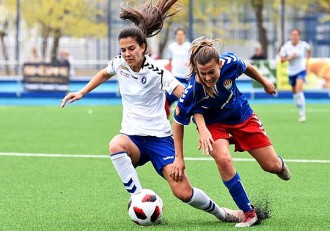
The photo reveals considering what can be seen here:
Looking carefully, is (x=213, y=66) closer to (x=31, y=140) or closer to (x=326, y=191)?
(x=326, y=191)

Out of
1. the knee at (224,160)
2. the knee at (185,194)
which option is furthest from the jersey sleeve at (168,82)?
the knee at (185,194)

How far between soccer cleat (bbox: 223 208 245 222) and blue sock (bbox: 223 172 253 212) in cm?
11

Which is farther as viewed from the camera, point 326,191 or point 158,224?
point 326,191

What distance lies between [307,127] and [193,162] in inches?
266

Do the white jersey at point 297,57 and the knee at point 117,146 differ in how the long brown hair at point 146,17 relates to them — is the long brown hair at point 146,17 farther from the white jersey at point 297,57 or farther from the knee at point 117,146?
the white jersey at point 297,57

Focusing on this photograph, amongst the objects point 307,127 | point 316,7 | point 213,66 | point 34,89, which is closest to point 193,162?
point 213,66

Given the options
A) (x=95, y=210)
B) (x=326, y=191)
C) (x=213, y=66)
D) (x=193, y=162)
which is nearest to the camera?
(x=213, y=66)

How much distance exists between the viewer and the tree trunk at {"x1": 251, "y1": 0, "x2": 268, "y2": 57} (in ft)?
114

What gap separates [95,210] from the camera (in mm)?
8570

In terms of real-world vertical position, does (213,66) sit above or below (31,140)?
above

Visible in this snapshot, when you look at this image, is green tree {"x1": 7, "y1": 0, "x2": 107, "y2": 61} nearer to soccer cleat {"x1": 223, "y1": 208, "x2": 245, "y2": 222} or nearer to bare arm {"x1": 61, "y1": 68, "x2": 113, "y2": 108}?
bare arm {"x1": 61, "y1": 68, "x2": 113, "y2": 108}

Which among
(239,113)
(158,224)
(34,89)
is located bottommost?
(34,89)

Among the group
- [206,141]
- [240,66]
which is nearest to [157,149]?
[206,141]

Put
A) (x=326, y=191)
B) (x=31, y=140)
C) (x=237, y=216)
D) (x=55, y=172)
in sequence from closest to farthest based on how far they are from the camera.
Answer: (x=237, y=216)
(x=326, y=191)
(x=55, y=172)
(x=31, y=140)
